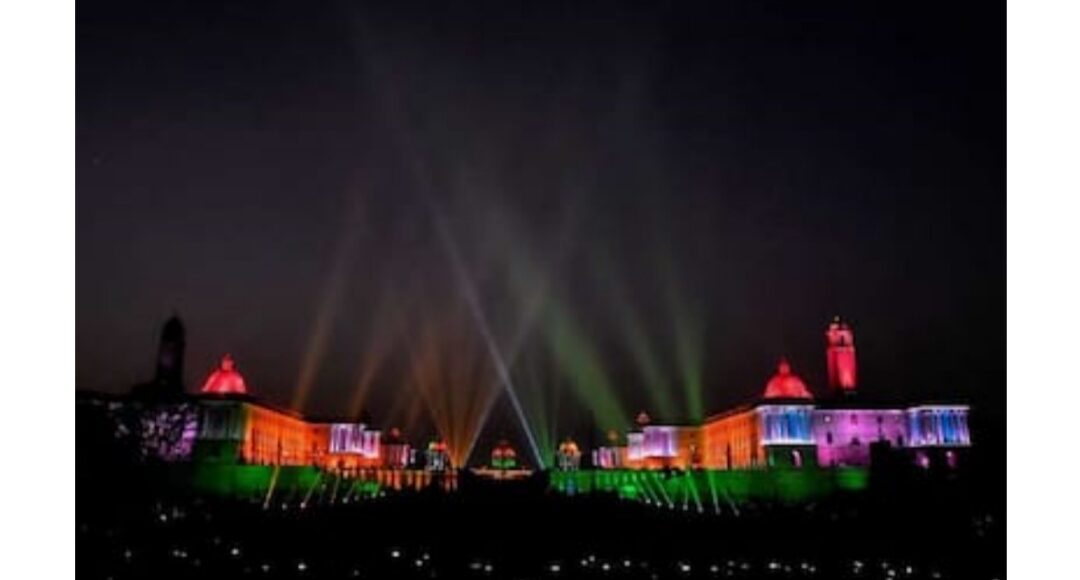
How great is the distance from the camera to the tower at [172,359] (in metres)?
49.7

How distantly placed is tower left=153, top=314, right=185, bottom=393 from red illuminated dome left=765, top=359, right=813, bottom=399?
1187 inches


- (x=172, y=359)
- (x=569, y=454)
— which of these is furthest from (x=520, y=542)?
(x=569, y=454)

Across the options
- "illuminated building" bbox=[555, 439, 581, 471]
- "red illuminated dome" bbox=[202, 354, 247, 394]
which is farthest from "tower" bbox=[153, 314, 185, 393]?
"illuminated building" bbox=[555, 439, 581, 471]

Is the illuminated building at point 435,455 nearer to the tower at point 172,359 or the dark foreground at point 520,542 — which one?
the tower at point 172,359

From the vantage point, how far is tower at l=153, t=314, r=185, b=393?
163 feet

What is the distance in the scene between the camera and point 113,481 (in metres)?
22.9

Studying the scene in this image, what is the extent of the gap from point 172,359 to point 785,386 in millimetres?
31697

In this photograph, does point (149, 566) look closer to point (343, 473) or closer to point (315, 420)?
point (343, 473)

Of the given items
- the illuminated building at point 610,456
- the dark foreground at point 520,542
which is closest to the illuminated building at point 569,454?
→ the illuminated building at point 610,456

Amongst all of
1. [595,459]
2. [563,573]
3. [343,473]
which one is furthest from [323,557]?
[595,459]

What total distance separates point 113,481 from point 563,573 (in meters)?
11.6

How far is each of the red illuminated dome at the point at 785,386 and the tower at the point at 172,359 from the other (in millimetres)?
30146

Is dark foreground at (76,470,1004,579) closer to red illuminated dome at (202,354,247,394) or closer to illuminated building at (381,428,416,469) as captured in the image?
red illuminated dome at (202,354,247,394)

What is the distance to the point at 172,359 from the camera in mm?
50844
